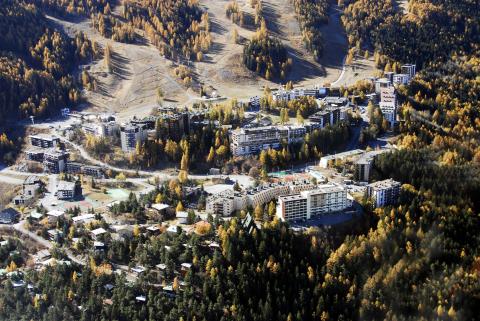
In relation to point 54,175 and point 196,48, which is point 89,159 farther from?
point 196,48

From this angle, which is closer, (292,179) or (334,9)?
(292,179)

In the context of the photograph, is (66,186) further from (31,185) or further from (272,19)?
(272,19)

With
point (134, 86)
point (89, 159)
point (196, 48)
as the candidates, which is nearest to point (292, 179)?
point (89, 159)

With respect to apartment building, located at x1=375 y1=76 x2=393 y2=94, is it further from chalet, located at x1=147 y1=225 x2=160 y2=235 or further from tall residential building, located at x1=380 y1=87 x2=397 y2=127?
chalet, located at x1=147 y1=225 x2=160 y2=235

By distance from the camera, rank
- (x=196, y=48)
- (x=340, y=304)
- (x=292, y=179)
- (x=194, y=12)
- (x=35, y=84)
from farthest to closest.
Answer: (x=194, y=12), (x=196, y=48), (x=35, y=84), (x=292, y=179), (x=340, y=304)

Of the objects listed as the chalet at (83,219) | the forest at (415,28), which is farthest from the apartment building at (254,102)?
the chalet at (83,219)

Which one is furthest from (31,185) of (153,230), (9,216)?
(153,230)
